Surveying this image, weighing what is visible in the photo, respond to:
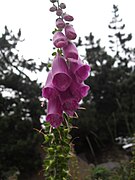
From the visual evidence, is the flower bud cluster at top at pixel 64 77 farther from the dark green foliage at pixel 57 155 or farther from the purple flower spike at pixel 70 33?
the dark green foliage at pixel 57 155

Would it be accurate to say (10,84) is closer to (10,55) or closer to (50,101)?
(10,55)

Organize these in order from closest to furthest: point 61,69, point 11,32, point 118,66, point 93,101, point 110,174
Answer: point 61,69, point 110,174, point 11,32, point 93,101, point 118,66

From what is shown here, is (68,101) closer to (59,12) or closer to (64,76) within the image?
(64,76)

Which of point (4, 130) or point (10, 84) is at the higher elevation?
point (10, 84)

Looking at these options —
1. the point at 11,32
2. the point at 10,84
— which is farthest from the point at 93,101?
the point at 11,32

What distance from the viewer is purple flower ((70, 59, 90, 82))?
50.7 inches

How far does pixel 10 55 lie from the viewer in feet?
30.7

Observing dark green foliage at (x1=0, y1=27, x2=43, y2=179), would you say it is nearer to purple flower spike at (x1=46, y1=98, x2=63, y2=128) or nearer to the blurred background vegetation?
the blurred background vegetation

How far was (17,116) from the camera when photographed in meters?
9.33

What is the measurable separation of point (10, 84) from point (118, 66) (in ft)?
20.4

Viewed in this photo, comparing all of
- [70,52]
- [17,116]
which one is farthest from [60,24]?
[17,116]

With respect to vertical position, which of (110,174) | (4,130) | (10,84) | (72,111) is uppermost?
(10,84)

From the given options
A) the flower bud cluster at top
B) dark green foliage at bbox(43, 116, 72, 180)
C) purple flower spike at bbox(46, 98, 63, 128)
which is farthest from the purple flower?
dark green foliage at bbox(43, 116, 72, 180)

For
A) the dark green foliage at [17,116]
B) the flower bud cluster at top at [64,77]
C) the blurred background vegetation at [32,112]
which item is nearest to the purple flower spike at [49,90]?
the flower bud cluster at top at [64,77]
